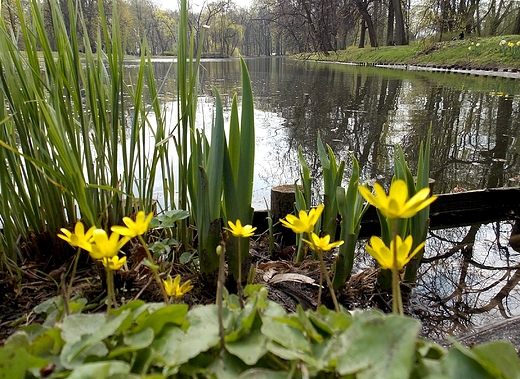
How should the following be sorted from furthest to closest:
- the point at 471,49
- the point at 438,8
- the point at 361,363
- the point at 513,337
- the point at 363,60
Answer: the point at 363,60 → the point at 438,8 → the point at 471,49 → the point at 513,337 → the point at 361,363

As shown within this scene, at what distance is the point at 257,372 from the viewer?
31cm

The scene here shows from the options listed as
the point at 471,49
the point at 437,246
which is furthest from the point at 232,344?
the point at 471,49

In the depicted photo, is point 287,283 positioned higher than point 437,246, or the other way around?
point 287,283

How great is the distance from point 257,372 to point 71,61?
820mm

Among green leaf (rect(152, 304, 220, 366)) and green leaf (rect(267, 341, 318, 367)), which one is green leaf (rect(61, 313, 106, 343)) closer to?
green leaf (rect(152, 304, 220, 366))

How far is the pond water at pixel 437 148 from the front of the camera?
1.12 m

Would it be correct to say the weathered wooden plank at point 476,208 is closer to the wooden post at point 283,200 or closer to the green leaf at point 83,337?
the wooden post at point 283,200

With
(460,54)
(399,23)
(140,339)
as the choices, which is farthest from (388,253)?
(399,23)

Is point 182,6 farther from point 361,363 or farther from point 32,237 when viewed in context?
point 361,363

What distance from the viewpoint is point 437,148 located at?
2965mm

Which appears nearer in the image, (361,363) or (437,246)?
(361,363)

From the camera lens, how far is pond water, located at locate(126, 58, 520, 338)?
1118 mm

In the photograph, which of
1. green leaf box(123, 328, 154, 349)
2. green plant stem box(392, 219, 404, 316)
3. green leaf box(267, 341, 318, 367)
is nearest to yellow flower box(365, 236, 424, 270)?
green plant stem box(392, 219, 404, 316)

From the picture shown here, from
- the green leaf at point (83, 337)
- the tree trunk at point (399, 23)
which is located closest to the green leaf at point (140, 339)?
the green leaf at point (83, 337)
